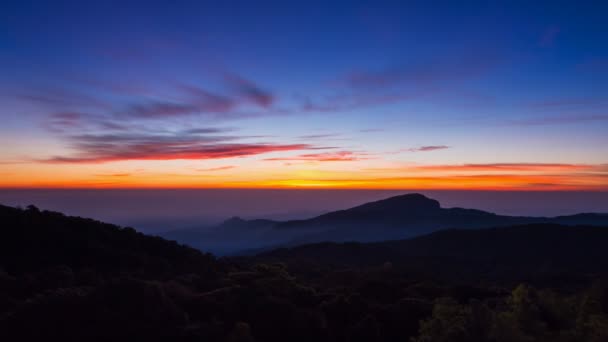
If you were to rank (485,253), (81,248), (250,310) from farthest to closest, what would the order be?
(485,253)
(81,248)
(250,310)

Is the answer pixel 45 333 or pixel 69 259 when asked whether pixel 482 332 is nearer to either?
pixel 45 333

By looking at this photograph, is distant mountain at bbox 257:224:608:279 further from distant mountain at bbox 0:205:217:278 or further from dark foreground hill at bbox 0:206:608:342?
dark foreground hill at bbox 0:206:608:342

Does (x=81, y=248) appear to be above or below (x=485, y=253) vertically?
above

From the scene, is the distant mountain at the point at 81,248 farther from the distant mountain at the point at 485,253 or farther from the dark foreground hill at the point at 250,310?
the distant mountain at the point at 485,253

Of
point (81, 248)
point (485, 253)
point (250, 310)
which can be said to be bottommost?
point (485, 253)

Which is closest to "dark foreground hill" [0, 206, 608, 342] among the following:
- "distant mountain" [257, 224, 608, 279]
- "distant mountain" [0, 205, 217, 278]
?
"distant mountain" [0, 205, 217, 278]

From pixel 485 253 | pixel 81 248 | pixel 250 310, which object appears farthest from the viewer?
pixel 485 253

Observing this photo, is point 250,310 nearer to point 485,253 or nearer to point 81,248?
point 81,248

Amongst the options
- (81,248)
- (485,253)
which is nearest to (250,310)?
(81,248)

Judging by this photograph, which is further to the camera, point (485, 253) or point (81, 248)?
point (485, 253)
